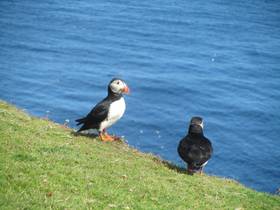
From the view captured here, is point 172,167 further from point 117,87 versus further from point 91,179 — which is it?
point 91,179

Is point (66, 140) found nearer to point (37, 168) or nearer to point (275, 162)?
point (37, 168)

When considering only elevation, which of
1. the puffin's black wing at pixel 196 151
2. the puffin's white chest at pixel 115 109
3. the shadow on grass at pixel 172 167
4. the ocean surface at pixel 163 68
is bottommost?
the ocean surface at pixel 163 68

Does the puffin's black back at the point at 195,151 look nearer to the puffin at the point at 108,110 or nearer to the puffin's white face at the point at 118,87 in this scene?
the puffin at the point at 108,110

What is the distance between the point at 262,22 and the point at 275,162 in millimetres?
60400

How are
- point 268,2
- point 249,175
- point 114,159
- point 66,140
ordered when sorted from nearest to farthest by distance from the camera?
1. point 114,159
2. point 66,140
3. point 249,175
4. point 268,2

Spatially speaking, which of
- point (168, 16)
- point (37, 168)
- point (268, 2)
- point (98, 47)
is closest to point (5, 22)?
point (98, 47)

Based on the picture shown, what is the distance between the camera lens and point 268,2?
394 feet

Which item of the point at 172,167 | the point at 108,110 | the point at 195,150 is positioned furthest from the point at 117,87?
the point at 195,150

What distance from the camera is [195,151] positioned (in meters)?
18.7

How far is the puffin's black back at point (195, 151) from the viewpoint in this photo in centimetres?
1858

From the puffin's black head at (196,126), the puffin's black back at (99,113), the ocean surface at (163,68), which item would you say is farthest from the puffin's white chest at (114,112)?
the ocean surface at (163,68)

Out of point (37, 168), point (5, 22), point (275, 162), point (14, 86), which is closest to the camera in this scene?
point (37, 168)

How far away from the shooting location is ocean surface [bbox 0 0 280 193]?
53.2 meters

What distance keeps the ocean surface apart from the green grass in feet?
68.1
